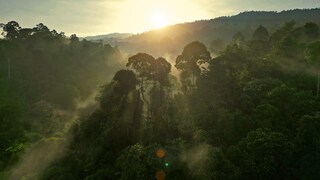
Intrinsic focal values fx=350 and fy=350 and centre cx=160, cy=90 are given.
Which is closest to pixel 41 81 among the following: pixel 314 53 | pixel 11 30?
pixel 11 30

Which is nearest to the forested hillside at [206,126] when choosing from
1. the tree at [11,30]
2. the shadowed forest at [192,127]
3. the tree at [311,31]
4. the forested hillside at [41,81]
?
the shadowed forest at [192,127]

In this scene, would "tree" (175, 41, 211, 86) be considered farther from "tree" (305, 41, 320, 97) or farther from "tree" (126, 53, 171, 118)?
"tree" (305, 41, 320, 97)

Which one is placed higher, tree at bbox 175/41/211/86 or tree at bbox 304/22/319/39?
tree at bbox 304/22/319/39

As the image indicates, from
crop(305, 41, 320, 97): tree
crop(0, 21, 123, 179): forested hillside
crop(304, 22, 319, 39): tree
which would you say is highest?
crop(304, 22, 319, 39): tree

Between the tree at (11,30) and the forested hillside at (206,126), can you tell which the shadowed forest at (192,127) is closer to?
the forested hillside at (206,126)

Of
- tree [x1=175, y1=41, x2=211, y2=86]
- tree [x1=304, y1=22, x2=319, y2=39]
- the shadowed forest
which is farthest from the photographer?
tree [x1=304, y1=22, x2=319, y2=39]

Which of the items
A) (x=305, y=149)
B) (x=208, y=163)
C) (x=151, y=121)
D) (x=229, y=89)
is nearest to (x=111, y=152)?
(x=151, y=121)

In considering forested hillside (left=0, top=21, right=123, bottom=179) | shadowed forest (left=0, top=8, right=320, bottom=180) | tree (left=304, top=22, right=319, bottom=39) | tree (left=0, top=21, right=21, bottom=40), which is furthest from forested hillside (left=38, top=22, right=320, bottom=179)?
tree (left=0, top=21, right=21, bottom=40)
